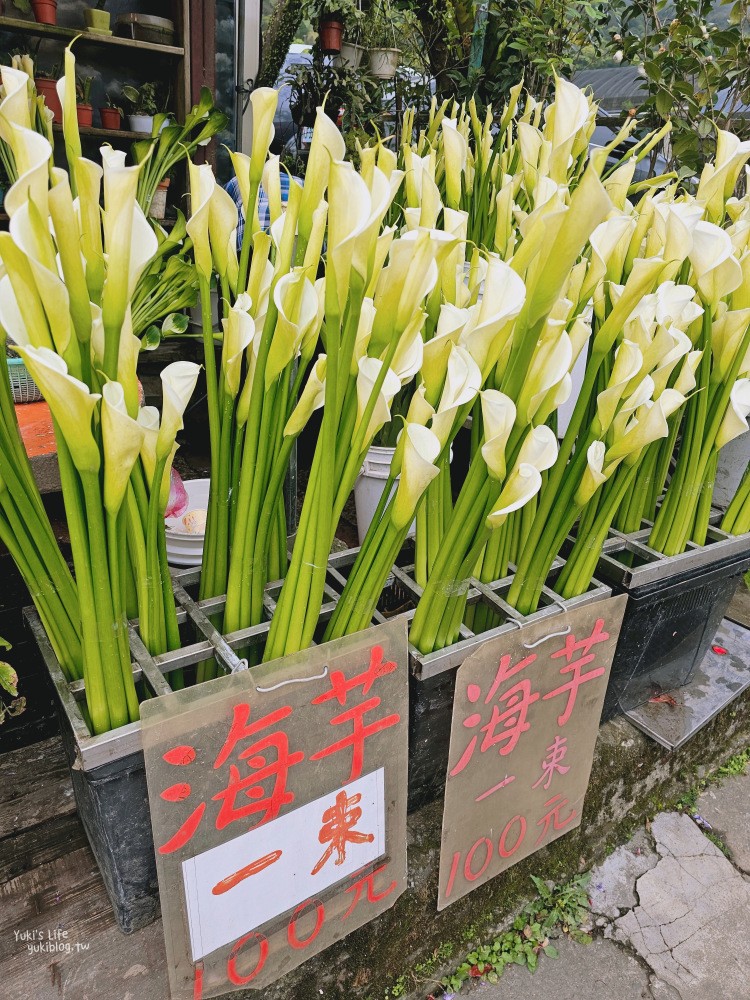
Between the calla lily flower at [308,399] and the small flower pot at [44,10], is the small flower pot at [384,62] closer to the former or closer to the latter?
the small flower pot at [44,10]

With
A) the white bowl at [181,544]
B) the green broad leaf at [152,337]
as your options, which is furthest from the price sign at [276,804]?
the green broad leaf at [152,337]

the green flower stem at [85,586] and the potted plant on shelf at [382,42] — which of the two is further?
the potted plant on shelf at [382,42]

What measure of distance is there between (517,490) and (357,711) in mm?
258

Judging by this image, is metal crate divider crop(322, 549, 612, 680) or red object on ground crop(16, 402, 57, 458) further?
red object on ground crop(16, 402, 57, 458)

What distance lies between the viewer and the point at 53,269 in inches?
17.6

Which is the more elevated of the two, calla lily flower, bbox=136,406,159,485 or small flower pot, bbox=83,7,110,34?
small flower pot, bbox=83,7,110,34

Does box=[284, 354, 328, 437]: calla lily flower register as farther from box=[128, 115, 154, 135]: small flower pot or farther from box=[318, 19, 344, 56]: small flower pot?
box=[318, 19, 344, 56]: small flower pot

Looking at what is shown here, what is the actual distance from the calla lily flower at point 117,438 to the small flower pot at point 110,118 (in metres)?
3.07

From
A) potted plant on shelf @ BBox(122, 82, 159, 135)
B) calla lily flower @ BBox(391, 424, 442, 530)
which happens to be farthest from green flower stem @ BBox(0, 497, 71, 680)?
potted plant on shelf @ BBox(122, 82, 159, 135)

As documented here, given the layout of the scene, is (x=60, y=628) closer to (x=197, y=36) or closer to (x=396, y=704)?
(x=396, y=704)

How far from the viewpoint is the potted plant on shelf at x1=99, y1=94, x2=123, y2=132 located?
3033 mm

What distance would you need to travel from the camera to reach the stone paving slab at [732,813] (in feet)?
4.06

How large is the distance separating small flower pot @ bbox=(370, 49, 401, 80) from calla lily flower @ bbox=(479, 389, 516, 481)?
395 cm

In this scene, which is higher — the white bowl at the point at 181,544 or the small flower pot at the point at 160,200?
the small flower pot at the point at 160,200
